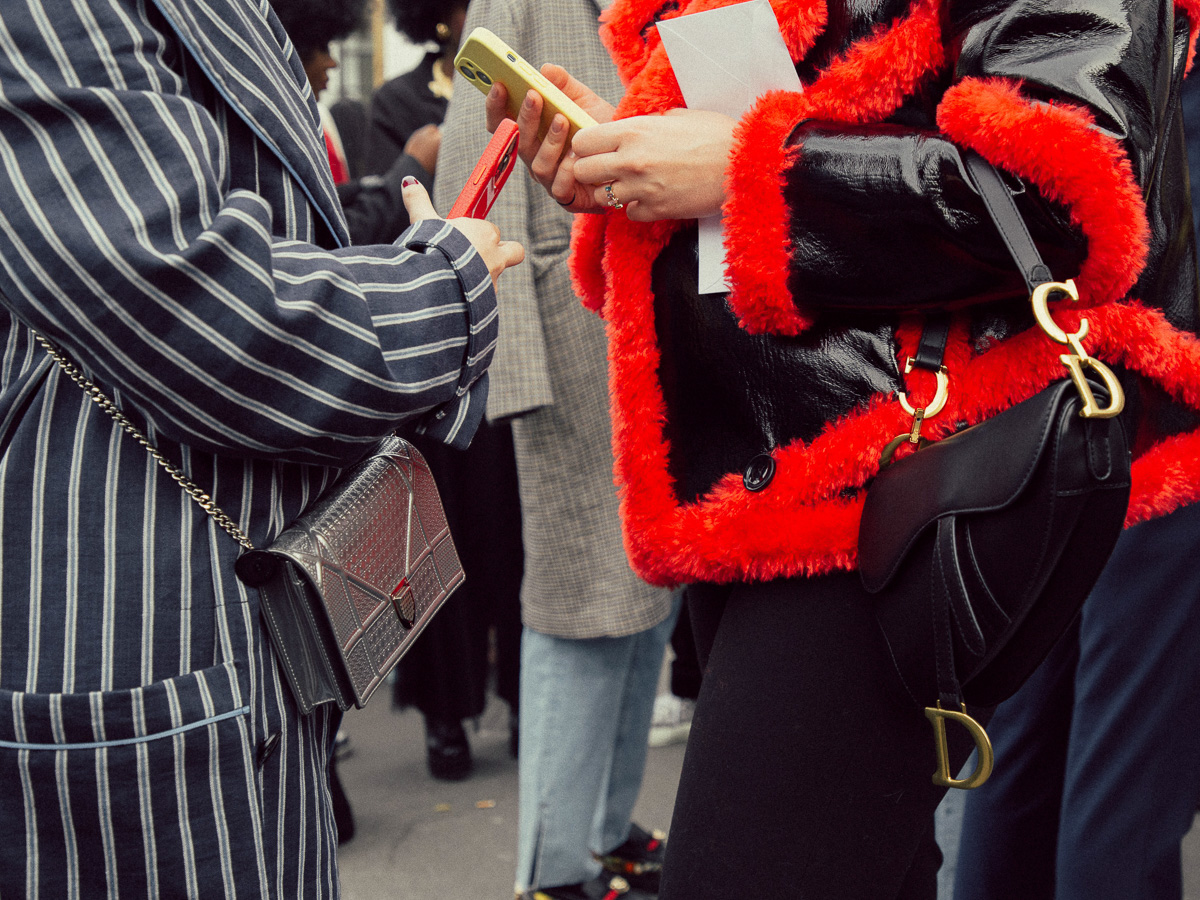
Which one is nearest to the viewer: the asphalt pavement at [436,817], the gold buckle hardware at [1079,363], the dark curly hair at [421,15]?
the gold buckle hardware at [1079,363]

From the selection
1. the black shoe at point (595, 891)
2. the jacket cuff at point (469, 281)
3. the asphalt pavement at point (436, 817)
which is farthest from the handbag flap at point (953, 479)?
the black shoe at point (595, 891)

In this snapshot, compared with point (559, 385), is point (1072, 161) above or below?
above

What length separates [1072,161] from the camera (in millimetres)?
771

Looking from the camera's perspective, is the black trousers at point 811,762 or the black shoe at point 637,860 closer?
the black trousers at point 811,762

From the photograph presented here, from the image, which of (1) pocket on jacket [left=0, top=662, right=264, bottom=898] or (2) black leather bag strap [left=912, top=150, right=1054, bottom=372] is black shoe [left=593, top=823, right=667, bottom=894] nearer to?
(1) pocket on jacket [left=0, top=662, right=264, bottom=898]

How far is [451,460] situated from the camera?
2990 millimetres

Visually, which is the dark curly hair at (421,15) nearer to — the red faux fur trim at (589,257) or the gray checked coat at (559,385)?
the gray checked coat at (559,385)

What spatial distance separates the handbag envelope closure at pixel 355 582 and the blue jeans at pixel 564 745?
3.41ft

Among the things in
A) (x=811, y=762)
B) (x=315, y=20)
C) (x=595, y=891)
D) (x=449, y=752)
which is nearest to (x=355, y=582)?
(x=811, y=762)

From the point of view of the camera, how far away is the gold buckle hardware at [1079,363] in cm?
69

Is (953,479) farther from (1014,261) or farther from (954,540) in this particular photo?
(1014,261)

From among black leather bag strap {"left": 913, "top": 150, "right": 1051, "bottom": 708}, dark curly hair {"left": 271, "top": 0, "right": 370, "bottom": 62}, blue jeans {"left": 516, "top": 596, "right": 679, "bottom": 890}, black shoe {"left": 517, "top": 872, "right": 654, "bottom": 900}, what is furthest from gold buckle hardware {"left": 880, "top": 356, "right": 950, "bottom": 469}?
dark curly hair {"left": 271, "top": 0, "right": 370, "bottom": 62}

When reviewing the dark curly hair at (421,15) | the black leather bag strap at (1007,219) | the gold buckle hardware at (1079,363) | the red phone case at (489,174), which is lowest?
the gold buckle hardware at (1079,363)

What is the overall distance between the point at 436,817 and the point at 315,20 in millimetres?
1991
